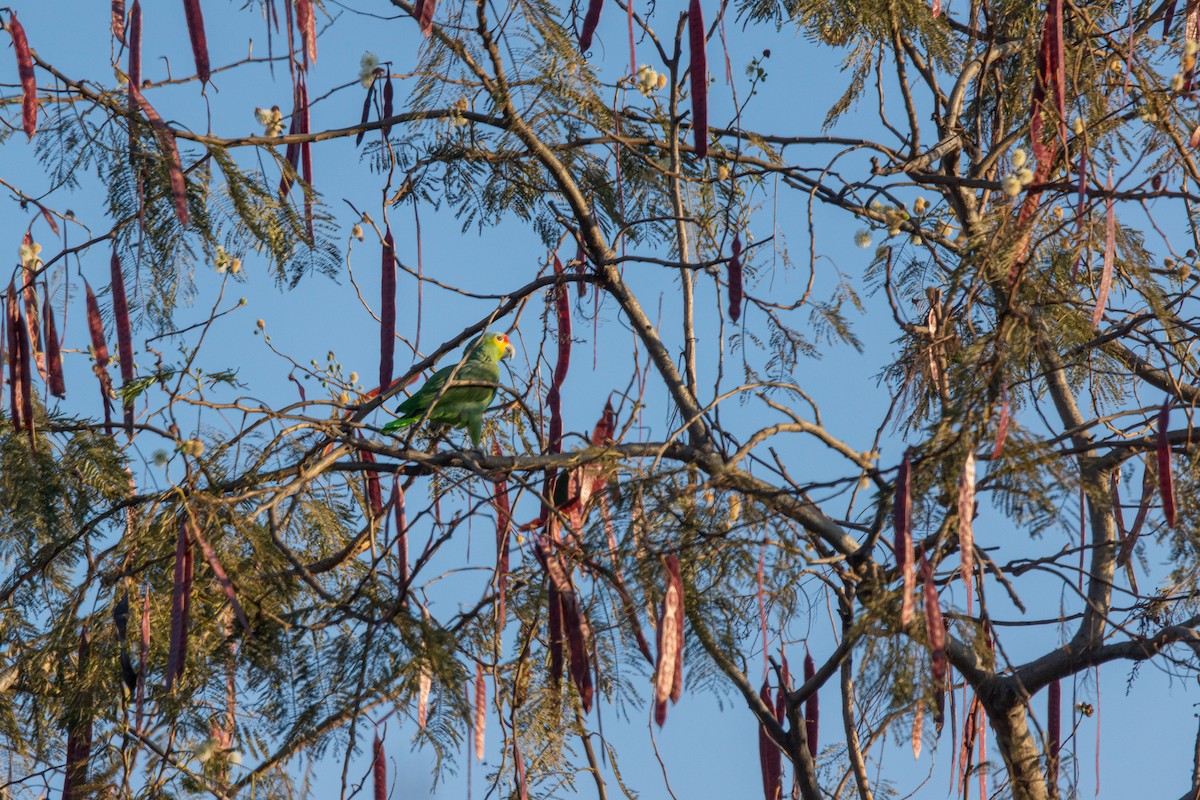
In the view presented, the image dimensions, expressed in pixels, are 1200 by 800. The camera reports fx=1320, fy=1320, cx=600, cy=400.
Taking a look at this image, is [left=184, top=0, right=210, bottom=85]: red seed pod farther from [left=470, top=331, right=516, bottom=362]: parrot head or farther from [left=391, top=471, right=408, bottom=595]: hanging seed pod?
[left=470, top=331, right=516, bottom=362]: parrot head

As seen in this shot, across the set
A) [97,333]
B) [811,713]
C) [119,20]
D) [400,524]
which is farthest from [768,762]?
[119,20]

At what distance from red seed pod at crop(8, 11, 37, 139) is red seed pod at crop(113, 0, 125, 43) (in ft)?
0.68

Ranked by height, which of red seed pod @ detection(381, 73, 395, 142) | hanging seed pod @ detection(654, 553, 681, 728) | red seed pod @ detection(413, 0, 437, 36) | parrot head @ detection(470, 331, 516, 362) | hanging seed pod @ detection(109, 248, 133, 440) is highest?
parrot head @ detection(470, 331, 516, 362)

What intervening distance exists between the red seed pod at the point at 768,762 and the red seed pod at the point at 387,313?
133 centimetres

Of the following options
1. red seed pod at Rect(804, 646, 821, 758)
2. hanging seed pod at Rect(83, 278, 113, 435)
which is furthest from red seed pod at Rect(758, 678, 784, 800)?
hanging seed pod at Rect(83, 278, 113, 435)

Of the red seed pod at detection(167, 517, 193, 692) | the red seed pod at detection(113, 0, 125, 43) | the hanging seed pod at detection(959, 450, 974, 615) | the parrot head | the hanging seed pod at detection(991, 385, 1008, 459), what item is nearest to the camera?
the hanging seed pod at detection(959, 450, 974, 615)

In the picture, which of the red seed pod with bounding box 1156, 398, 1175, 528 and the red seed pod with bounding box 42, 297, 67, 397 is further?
the red seed pod with bounding box 42, 297, 67, 397

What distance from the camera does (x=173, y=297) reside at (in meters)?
3.68

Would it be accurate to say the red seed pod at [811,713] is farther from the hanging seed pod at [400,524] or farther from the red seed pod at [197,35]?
the red seed pod at [197,35]

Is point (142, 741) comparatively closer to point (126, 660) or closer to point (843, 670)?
point (126, 660)

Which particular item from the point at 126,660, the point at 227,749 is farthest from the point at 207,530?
the point at 227,749

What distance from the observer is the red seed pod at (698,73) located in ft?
10.1

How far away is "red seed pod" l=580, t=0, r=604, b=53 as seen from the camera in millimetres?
3205

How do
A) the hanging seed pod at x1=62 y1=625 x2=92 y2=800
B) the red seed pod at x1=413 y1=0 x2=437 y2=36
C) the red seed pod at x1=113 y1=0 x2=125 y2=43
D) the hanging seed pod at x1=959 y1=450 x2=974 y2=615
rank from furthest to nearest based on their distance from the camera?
the hanging seed pod at x1=62 y1=625 x2=92 y2=800
the red seed pod at x1=113 y1=0 x2=125 y2=43
the red seed pod at x1=413 y1=0 x2=437 y2=36
the hanging seed pod at x1=959 y1=450 x2=974 y2=615
